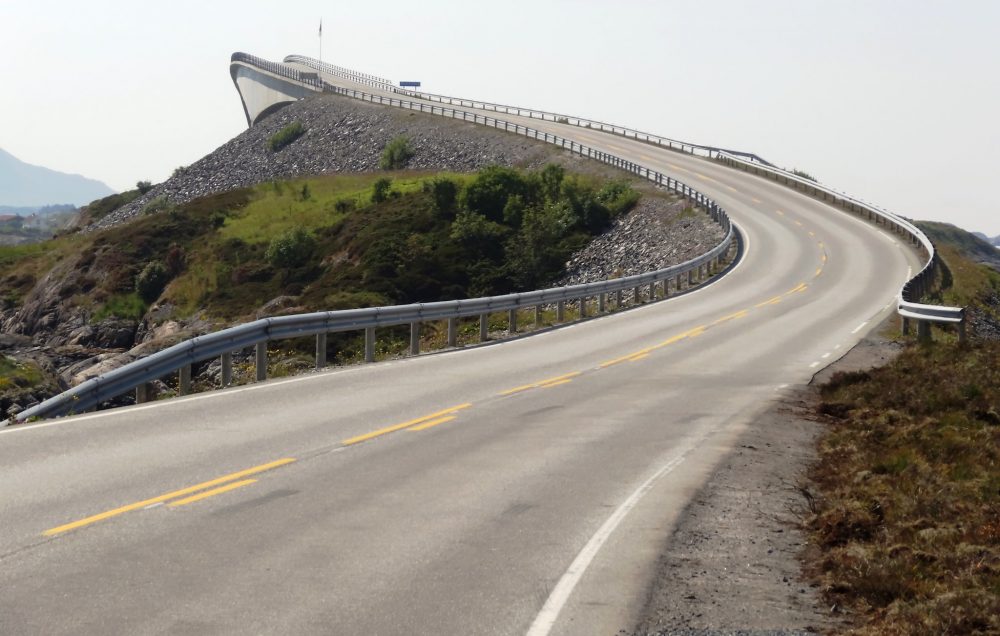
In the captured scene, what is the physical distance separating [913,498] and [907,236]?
176 ft

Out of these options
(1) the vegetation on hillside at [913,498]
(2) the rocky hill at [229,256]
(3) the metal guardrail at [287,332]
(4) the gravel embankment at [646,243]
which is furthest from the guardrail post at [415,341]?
(4) the gravel embankment at [646,243]

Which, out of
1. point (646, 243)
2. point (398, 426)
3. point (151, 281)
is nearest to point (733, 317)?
point (398, 426)

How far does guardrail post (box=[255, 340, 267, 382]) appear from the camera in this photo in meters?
18.9

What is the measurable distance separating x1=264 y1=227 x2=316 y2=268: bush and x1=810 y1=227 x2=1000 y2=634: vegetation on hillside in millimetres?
47648

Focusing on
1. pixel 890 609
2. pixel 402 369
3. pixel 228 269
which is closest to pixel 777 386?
pixel 402 369

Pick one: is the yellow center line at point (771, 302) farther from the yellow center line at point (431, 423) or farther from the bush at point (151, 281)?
the bush at point (151, 281)

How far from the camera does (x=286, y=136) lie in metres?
120

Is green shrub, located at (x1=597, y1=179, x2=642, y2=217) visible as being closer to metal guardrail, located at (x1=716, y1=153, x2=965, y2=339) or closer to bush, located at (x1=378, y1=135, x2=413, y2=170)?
metal guardrail, located at (x1=716, y1=153, x2=965, y2=339)

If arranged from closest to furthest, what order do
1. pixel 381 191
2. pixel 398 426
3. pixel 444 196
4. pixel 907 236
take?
pixel 398 426
pixel 907 236
pixel 444 196
pixel 381 191

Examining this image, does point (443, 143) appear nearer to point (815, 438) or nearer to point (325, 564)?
point (815, 438)

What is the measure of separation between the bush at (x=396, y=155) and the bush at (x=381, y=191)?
1796 cm

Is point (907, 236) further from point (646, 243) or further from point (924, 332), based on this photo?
point (924, 332)

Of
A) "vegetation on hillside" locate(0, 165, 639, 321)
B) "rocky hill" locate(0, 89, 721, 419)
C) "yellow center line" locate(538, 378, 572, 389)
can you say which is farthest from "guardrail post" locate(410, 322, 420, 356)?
"vegetation on hillside" locate(0, 165, 639, 321)

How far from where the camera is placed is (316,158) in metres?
110
